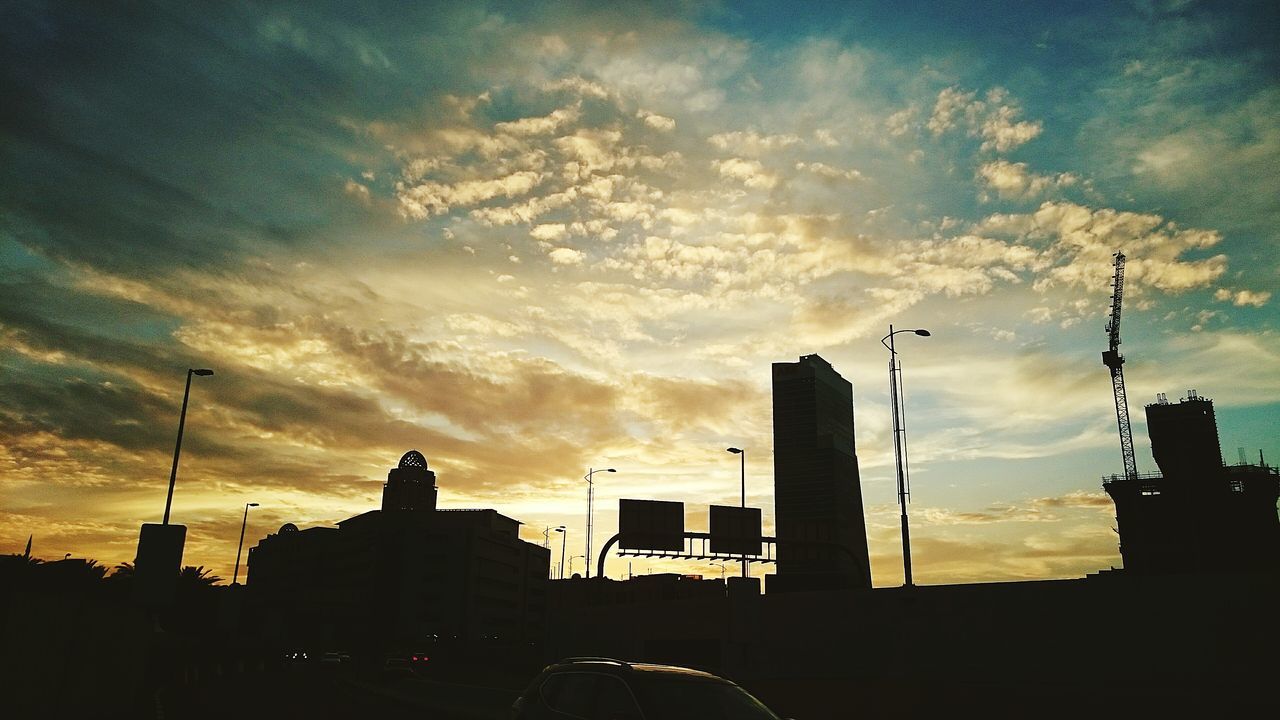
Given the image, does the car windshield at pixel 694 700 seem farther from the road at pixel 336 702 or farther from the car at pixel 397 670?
the car at pixel 397 670

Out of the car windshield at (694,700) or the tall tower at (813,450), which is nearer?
the car windshield at (694,700)

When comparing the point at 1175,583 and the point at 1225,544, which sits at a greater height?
the point at 1225,544

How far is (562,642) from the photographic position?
194 ft

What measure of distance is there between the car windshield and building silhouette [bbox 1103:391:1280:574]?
18784 cm

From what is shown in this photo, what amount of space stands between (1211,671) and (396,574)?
147983 mm

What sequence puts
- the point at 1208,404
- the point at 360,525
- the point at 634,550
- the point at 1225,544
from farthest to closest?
1. the point at 1208,404
2. the point at 1225,544
3. the point at 360,525
4. the point at 634,550

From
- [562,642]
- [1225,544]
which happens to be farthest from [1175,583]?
[1225,544]

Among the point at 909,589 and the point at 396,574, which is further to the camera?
the point at 396,574

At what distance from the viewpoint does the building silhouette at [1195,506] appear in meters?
172

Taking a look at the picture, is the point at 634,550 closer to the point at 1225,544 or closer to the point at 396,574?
the point at 396,574

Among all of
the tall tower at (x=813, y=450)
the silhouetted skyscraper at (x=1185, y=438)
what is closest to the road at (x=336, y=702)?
the tall tower at (x=813, y=450)

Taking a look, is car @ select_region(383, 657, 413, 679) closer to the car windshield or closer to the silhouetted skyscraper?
the car windshield

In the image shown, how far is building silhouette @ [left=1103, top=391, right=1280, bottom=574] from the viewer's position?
172000mm

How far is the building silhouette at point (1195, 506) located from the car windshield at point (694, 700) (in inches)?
7395
